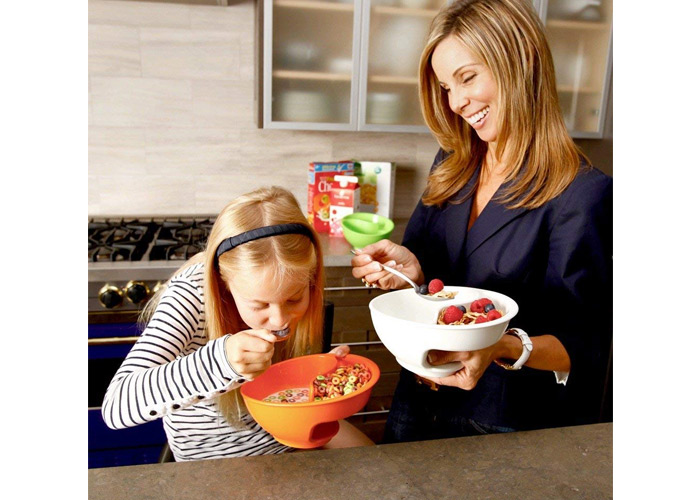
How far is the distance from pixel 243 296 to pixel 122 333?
1094 millimetres

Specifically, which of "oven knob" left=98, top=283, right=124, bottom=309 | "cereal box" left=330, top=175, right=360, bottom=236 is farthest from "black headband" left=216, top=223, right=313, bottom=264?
"cereal box" left=330, top=175, right=360, bottom=236

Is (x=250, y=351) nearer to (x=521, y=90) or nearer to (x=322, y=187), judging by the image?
(x=521, y=90)

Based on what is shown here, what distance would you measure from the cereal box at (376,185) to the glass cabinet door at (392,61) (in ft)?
0.69

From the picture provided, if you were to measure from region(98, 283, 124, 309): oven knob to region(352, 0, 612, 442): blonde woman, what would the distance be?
102cm

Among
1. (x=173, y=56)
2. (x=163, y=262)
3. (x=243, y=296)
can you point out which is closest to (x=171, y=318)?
(x=243, y=296)

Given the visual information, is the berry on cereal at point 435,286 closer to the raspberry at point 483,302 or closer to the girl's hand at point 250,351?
the raspberry at point 483,302

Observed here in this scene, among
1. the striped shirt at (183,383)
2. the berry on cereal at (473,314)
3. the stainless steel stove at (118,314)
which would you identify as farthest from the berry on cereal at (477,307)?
the stainless steel stove at (118,314)

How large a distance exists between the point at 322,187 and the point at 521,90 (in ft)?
4.42

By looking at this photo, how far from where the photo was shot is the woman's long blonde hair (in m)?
1.12

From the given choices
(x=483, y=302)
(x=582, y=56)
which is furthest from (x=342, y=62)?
(x=483, y=302)

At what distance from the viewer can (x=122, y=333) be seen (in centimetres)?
203

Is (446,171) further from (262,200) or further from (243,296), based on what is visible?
(243,296)

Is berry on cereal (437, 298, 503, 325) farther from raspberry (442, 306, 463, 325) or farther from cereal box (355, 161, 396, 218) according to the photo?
cereal box (355, 161, 396, 218)

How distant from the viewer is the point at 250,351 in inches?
36.5
